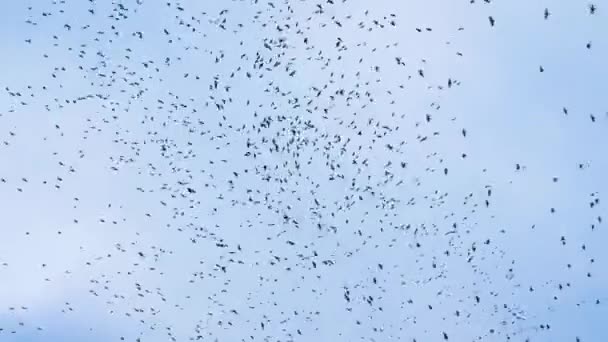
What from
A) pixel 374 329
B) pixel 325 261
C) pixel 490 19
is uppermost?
pixel 490 19

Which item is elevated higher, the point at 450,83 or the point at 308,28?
the point at 308,28

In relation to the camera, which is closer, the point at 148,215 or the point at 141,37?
the point at 141,37

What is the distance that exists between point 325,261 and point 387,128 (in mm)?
5087

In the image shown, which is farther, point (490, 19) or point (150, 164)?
point (150, 164)

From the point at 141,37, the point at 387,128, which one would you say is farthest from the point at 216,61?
the point at 387,128

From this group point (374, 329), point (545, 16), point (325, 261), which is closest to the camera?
point (545, 16)

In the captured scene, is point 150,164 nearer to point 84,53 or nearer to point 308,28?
point 84,53

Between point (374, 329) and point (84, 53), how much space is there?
37.0 feet

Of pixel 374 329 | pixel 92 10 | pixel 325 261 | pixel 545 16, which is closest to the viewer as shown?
pixel 545 16

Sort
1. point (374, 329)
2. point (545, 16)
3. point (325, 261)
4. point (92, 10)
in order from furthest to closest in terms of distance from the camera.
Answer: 1. point (325, 261)
2. point (374, 329)
3. point (92, 10)
4. point (545, 16)

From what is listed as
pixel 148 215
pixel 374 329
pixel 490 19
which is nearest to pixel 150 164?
Result: pixel 148 215

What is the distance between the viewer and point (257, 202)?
25047 mm

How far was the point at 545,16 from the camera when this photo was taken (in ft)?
67.3

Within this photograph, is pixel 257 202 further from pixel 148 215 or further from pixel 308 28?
pixel 308 28
